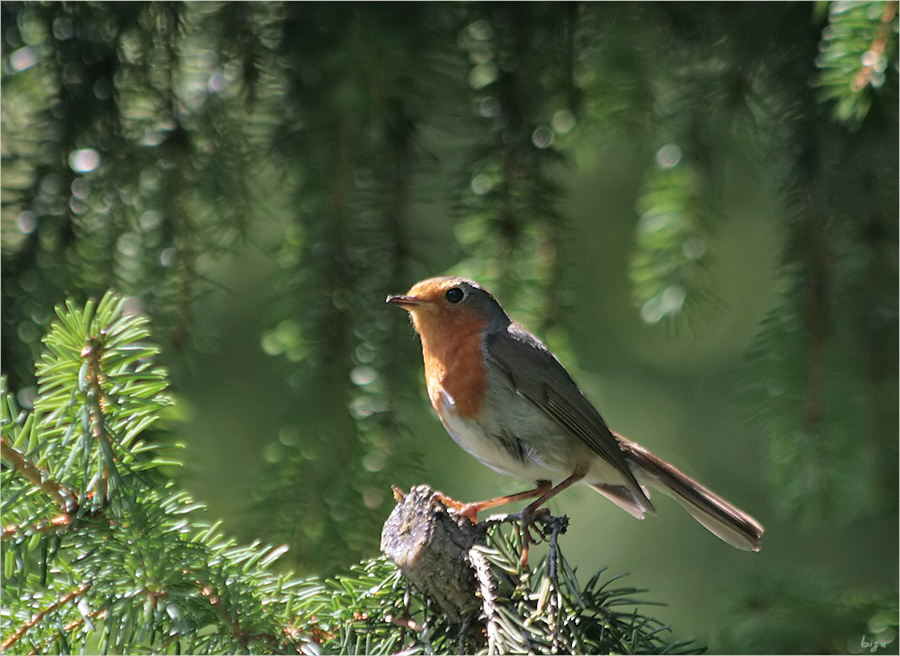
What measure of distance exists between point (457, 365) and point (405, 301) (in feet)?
0.95

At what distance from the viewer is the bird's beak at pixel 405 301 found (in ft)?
9.76

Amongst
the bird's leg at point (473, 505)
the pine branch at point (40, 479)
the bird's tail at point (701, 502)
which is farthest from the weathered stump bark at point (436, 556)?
the bird's tail at point (701, 502)

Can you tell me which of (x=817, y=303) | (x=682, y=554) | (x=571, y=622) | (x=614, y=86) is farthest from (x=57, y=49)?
(x=682, y=554)

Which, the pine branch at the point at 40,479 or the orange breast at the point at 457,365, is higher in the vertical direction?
the orange breast at the point at 457,365

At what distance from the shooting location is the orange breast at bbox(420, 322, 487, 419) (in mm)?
2977

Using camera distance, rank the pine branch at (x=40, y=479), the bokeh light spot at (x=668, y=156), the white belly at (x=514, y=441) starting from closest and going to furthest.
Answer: the pine branch at (x=40, y=479) < the white belly at (x=514, y=441) < the bokeh light spot at (x=668, y=156)

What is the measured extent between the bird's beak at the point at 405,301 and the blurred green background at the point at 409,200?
0.72 feet

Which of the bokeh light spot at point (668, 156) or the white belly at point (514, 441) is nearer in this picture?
the white belly at point (514, 441)

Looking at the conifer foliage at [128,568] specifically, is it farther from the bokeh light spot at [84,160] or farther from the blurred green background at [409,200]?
the bokeh light spot at [84,160]

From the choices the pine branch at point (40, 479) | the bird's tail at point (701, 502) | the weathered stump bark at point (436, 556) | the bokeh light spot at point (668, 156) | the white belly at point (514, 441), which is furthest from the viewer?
the bokeh light spot at point (668, 156)

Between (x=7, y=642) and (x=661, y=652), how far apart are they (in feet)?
4.65

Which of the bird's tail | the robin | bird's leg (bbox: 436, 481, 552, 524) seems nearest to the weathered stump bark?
bird's leg (bbox: 436, 481, 552, 524)

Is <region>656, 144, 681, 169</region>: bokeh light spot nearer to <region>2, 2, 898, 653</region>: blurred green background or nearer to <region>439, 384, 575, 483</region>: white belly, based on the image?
<region>2, 2, 898, 653</region>: blurred green background

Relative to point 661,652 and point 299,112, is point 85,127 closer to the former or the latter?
point 299,112
